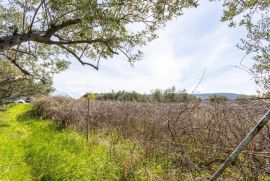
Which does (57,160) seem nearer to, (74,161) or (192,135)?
(74,161)

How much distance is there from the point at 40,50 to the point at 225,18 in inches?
310

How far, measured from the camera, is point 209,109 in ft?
21.0

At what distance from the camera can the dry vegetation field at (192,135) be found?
13.5 feet

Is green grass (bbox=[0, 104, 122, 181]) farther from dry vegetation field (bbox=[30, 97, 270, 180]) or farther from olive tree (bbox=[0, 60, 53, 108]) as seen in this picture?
olive tree (bbox=[0, 60, 53, 108])

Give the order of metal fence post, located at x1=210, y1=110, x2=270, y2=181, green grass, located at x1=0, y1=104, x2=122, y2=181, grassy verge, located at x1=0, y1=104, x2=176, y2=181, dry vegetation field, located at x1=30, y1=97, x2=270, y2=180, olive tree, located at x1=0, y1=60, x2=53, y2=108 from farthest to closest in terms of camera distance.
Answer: olive tree, located at x1=0, y1=60, x2=53, y2=108 < green grass, located at x1=0, y1=104, x2=122, y2=181 < grassy verge, located at x1=0, y1=104, x2=176, y2=181 < dry vegetation field, located at x1=30, y1=97, x2=270, y2=180 < metal fence post, located at x1=210, y1=110, x2=270, y2=181

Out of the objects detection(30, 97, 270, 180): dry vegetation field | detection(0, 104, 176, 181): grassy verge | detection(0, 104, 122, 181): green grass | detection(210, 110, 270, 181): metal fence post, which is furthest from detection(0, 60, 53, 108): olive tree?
detection(210, 110, 270, 181): metal fence post

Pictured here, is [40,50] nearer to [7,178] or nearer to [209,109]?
[7,178]

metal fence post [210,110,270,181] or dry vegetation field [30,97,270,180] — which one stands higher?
metal fence post [210,110,270,181]

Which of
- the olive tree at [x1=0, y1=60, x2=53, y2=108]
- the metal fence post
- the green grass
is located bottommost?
the green grass

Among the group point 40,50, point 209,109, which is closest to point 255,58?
point 209,109

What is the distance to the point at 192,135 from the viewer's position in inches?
251

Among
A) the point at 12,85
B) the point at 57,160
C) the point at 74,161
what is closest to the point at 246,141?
the point at 74,161

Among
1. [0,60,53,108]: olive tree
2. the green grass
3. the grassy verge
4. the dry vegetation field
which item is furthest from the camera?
[0,60,53,108]: olive tree

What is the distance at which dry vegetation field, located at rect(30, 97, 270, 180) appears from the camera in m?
4.10
